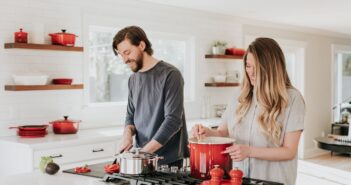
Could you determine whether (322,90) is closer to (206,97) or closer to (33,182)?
(206,97)

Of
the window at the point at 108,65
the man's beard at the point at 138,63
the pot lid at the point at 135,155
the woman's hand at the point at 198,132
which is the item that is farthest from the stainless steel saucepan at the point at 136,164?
the window at the point at 108,65

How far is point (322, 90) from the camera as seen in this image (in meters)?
9.20

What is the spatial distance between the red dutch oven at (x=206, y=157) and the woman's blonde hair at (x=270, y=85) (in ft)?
0.67

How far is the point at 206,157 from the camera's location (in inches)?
75.7

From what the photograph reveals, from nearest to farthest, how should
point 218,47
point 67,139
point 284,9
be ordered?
point 67,139 < point 284,9 < point 218,47

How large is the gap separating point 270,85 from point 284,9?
4.37 m

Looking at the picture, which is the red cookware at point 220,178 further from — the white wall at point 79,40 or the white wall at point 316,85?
the white wall at point 316,85

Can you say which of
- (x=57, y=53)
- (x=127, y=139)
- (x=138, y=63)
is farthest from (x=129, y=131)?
(x=57, y=53)

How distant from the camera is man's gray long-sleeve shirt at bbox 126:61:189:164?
8.27 feet

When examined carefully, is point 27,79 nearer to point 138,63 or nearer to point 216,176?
point 138,63

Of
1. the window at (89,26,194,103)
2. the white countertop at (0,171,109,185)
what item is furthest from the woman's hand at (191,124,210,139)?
the window at (89,26,194,103)

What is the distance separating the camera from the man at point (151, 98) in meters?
2.53

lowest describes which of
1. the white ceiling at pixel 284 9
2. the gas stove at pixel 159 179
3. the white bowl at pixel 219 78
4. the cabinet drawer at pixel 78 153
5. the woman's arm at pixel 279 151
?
the cabinet drawer at pixel 78 153

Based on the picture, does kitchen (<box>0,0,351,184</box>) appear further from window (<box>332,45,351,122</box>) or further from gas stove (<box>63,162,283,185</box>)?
window (<box>332,45,351,122</box>)
